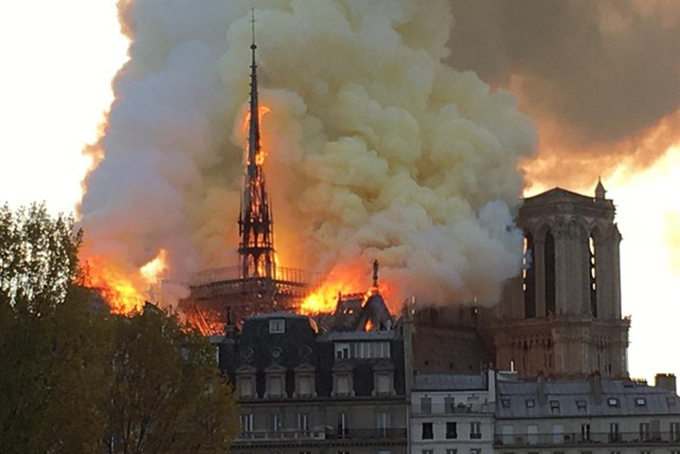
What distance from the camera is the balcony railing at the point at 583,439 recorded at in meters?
121

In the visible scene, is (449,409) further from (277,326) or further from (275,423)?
(277,326)

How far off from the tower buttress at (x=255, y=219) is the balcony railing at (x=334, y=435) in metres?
43.4

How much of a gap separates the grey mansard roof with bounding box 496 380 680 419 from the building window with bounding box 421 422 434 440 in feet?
12.1

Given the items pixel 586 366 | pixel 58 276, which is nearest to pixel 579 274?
pixel 586 366

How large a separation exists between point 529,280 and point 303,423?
74.2 m

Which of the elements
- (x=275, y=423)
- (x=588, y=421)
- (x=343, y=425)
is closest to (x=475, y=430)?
(x=588, y=421)

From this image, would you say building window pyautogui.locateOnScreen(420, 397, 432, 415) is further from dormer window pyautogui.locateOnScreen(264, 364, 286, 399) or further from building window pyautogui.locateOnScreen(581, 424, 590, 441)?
building window pyautogui.locateOnScreen(581, 424, 590, 441)

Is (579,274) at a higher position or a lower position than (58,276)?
higher

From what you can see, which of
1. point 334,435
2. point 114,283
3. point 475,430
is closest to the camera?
point 334,435

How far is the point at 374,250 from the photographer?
161500 mm

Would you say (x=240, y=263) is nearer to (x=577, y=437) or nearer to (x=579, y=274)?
(x=579, y=274)

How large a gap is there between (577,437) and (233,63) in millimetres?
55756

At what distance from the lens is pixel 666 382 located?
13075cm

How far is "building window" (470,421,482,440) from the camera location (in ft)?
397
